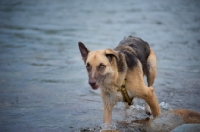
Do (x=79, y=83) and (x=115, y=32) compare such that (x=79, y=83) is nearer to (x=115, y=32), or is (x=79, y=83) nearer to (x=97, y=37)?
(x=97, y=37)

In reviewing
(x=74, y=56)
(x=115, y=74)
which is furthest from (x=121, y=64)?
(x=74, y=56)

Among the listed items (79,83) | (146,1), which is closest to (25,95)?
(79,83)

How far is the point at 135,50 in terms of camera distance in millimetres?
7488

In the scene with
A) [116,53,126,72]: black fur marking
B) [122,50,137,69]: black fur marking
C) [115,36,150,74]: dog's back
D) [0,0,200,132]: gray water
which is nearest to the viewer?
[116,53,126,72]: black fur marking

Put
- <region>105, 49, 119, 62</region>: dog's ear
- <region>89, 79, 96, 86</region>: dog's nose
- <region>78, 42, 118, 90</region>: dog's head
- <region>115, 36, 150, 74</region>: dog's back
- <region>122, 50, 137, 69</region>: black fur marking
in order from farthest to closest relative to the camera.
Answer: <region>115, 36, 150, 74</region>: dog's back, <region>122, 50, 137, 69</region>: black fur marking, <region>105, 49, 119, 62</region>: dog's ear, <region>78, 42, 118, 90</region>: dog's head, <region>89, 79, 96, 86</region>: dog's nose

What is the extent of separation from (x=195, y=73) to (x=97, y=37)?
751cm

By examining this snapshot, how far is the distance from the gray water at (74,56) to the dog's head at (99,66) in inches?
63.5

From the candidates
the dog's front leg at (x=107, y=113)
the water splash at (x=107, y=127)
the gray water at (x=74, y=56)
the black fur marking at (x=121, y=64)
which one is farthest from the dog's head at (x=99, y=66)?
the gray water at (x=74, y=56)

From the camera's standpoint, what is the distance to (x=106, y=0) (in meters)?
32.4

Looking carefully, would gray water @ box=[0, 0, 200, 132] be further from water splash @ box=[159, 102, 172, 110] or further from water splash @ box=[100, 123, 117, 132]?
water splash @ box=[100, 123, 117, 132]

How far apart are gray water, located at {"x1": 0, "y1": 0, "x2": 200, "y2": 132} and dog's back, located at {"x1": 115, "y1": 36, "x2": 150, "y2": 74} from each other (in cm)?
127

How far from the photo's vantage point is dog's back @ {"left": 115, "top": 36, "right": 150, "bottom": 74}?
693 cm

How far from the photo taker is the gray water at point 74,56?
26.7ft

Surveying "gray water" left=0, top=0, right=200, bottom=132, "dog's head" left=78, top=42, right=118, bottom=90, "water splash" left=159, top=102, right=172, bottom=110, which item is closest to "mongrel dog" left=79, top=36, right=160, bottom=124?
"dog's head" left=78, top=42, right=118, bottom=90
